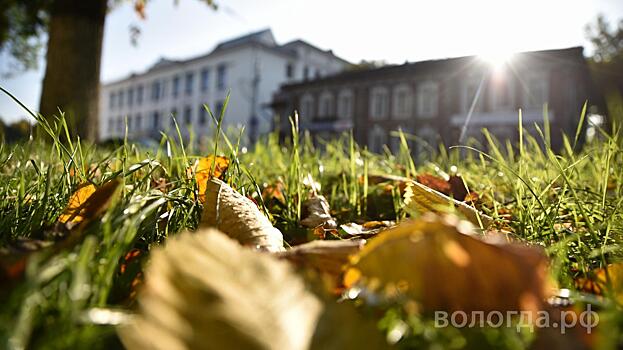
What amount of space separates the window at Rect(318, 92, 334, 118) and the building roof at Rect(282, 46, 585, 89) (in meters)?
0.58

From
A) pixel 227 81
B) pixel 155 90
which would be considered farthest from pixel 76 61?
pixel 155 90

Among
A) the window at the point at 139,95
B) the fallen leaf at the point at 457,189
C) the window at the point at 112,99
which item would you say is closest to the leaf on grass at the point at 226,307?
the fallen leaf at the point at 457,189

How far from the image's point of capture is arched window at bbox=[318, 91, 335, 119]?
20422 millimetres

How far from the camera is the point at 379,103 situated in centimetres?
1892

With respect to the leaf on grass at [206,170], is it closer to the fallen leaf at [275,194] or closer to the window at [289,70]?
the fallen leaf at [275,194]

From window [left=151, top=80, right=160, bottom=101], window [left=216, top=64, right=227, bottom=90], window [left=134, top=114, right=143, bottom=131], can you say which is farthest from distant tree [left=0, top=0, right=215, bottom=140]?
window [left=134, top=114, right=143, bottom=131]

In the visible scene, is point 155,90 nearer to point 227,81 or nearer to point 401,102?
point 227,81

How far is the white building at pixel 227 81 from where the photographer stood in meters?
25.1

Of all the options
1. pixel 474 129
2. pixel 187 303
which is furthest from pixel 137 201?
pixel 474 129

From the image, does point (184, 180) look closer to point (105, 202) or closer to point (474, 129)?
point (105, 202)

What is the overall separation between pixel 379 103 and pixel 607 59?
888cm

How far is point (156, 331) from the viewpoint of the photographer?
0.93 ft

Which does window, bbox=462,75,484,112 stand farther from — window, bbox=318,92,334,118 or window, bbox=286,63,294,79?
window, bbox=286,63,294,79

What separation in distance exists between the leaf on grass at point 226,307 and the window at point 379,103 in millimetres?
18645
